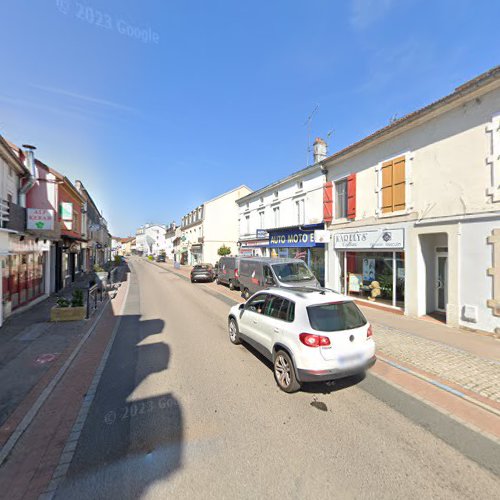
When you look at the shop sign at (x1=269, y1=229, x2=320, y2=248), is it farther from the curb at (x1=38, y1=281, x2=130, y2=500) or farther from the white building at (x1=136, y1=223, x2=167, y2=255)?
the white building at (x1=136, y1=223, x2=167, y2=255)

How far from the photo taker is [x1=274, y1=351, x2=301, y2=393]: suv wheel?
14.0 feet

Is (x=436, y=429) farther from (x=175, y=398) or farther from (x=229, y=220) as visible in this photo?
(x=229, y=220)

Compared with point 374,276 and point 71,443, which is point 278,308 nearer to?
point 71,443

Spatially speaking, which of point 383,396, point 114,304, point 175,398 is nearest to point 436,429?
point 383,396

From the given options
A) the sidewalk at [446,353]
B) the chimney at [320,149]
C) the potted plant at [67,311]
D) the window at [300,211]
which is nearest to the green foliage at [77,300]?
the potted plant at [67,311]

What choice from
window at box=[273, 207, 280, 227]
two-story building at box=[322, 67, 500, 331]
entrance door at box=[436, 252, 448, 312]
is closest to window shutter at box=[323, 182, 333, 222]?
two-story building at box=[322, 67, 500, 331]

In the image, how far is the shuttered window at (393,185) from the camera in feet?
31.7

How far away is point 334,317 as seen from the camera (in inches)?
174

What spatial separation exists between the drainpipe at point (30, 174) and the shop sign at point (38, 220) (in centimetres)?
126

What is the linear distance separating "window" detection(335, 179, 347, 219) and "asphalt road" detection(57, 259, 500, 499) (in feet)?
31.2

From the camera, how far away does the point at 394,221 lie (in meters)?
9.91

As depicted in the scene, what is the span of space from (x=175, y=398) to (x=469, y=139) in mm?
10048

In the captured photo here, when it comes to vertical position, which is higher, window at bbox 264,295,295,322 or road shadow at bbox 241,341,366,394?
window at bbox 264,295,295,322

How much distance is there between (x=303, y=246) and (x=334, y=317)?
11.3 meters
